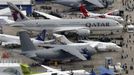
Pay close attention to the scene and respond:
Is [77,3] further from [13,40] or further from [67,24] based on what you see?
[13,40]

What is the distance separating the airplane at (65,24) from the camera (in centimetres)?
9212

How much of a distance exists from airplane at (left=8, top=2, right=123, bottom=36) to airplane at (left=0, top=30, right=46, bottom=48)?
509 cm

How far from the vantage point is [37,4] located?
121m

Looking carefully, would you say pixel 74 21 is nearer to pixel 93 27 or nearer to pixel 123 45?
pixel 93 27

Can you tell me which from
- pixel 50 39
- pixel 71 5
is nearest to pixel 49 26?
pixel 50 39

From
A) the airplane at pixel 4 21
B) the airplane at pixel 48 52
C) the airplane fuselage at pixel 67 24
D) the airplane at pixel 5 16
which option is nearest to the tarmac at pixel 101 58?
the airplane at pixel 48 52

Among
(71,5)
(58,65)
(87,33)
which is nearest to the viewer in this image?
(58,65)

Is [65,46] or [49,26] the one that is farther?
[49,26]

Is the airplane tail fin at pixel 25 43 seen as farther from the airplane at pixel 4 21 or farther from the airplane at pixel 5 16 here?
the airplane at pixel 4 21

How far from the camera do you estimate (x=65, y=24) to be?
93.2m

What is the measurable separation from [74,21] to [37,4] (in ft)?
95.6

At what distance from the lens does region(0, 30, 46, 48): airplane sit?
85250 millimetres

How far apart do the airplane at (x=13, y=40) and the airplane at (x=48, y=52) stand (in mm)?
7454

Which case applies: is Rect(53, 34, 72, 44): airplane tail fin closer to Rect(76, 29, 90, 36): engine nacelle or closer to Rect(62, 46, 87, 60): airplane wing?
Rect(76, 29, 90, 36): engine nacelle
